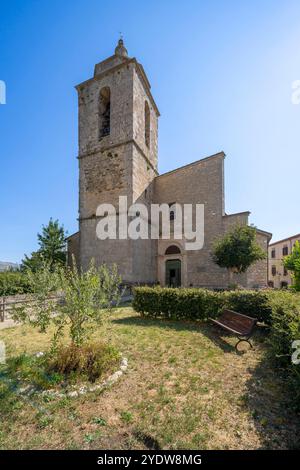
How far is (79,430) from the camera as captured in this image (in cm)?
244

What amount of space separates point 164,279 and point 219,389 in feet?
44.2

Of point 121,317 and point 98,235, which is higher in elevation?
point 98,235

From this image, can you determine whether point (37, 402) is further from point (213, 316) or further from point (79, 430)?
point (213, 316)

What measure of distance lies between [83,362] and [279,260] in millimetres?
33649

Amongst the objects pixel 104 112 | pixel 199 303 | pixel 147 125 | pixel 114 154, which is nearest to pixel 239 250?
pixel 199 303

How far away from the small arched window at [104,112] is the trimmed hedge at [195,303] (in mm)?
12915

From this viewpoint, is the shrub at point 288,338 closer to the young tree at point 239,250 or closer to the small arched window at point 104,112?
the young tree at point 239,250

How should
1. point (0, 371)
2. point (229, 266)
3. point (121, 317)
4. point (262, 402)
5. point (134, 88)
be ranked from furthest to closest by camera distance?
point (134, 88)
point (229, 266)
point (121, 317)
point (0, 371)
point (262, 402)

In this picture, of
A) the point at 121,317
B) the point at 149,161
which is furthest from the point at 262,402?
the point at 149,161

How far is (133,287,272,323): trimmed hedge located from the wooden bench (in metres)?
0.42

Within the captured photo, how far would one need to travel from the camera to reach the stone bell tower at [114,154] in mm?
14000

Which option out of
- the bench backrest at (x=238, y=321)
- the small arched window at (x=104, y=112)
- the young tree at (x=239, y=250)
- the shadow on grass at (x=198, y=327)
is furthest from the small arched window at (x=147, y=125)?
the bench backrest at (x=238, y=321)
